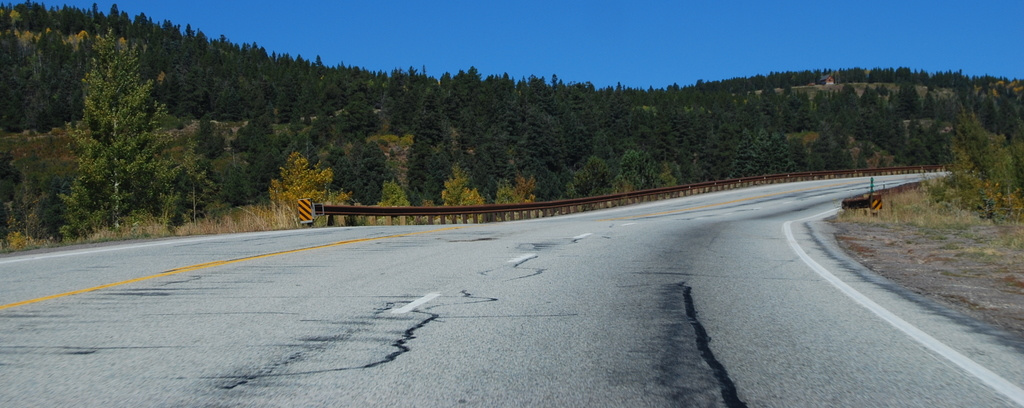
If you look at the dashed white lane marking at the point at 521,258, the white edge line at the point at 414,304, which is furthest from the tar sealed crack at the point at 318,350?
the dashed white lane marking at the point at 521,258

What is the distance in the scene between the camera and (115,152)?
3638 centimetres

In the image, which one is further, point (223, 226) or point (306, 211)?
point (306, 211)

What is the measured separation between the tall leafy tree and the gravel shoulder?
30.4 meters

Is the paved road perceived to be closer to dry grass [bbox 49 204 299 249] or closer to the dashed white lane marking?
the dashed white lane marking

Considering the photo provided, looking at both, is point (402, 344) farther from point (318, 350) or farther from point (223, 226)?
point (223, 226)

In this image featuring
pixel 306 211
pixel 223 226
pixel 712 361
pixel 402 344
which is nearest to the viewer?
pixel 712 361

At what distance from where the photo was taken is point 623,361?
5.00 m

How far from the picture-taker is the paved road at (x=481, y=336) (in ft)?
14.2

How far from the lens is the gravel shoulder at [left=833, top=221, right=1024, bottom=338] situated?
7.63m

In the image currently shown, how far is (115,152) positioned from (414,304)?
3432 cm

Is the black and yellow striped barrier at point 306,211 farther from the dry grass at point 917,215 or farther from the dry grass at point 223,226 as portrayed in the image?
the dry grass at point 917,215

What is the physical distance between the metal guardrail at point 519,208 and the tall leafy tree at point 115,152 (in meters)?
13.3

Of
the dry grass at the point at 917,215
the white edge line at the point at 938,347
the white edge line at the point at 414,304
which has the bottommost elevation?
the dry grass at the point at 917,215

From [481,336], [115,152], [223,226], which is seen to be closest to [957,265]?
[481,336]
